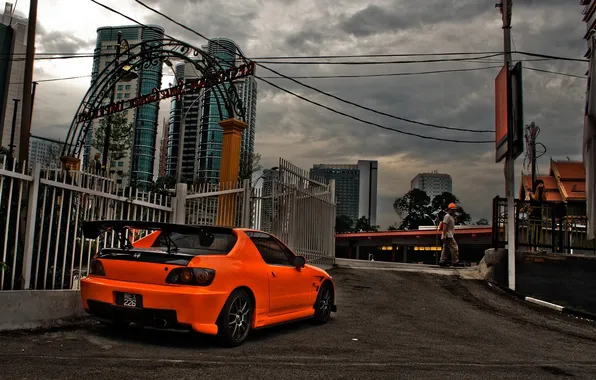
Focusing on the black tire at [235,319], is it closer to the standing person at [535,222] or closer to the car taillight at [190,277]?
the car taillight at [190,277]

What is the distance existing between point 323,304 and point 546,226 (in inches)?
287

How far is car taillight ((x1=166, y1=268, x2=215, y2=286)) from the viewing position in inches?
211

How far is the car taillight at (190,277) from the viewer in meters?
5.35

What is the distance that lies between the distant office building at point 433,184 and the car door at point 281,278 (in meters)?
82.4

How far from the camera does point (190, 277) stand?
536 centimetres

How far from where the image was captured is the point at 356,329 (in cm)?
723

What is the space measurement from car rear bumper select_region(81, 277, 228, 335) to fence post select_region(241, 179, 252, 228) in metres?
5.34

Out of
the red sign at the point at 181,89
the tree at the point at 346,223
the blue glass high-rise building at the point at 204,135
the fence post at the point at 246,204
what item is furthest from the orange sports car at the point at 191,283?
the tree at the point at 346,223

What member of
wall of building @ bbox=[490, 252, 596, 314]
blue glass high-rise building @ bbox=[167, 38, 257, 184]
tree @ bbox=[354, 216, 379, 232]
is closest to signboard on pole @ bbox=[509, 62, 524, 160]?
wall of building @ bbox=[490, 252, 596, 314]

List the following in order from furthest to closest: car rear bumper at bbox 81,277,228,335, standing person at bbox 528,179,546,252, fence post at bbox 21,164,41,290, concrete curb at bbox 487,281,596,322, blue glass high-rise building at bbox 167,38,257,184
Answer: blue glass high-rise building at bbox 167,38,257,184 < standing person at bbox 528,179,546,252 < concrete curb at bbox 487,281,596,322 < fence post at bbox 21,164,41,290 < car rear bumper at bbox 81,277,228,335

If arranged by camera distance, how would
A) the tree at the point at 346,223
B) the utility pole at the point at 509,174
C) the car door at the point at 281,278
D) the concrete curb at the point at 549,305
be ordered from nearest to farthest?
1. the car door at the point at 281,278
2. the concrete curb at the point at 549,305
3. the utility pole at the point at 509,174
4. the tree at the point at 346,223

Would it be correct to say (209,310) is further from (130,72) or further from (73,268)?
(130,72)

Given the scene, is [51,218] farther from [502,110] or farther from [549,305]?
[502,110]

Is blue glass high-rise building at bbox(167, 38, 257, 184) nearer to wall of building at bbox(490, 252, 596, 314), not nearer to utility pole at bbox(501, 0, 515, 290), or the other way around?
utility pole at bbox(501, 0, 515, 290)
